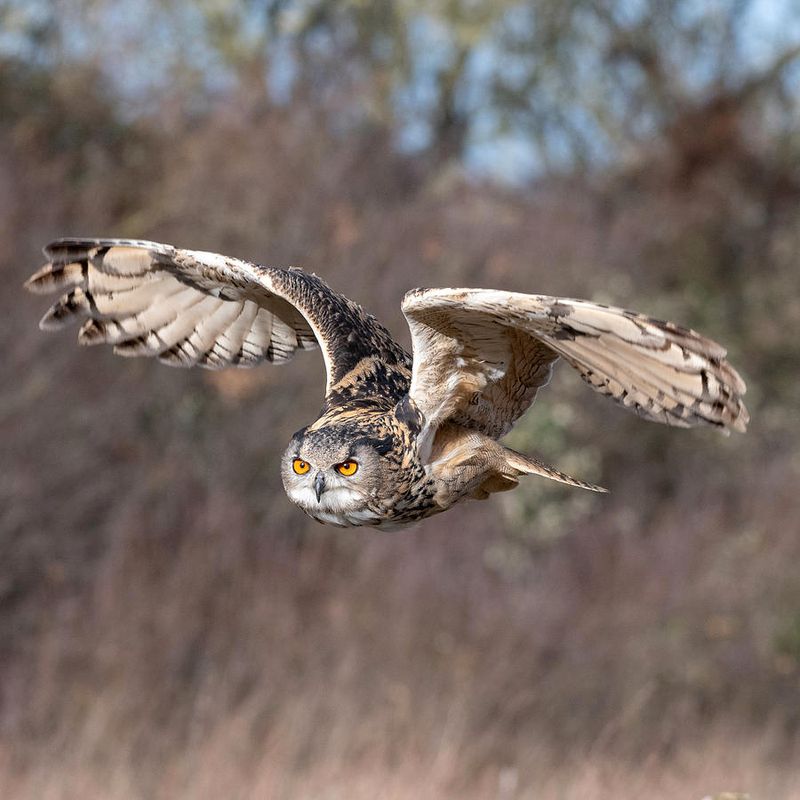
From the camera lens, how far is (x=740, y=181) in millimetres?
18250

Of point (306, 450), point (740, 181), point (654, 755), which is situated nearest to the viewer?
point (306, 450)

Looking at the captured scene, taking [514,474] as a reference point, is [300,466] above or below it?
below

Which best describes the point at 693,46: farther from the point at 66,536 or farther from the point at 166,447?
the point at 66,536

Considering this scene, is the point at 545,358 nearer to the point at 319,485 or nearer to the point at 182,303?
the point at 319,485

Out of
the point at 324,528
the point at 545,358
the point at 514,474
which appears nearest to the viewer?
the point at 514,474

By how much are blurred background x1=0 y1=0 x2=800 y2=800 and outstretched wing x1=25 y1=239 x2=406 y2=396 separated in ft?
11.6

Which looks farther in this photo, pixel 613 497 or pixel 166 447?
pixel 613 497

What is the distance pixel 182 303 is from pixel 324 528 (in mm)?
5781

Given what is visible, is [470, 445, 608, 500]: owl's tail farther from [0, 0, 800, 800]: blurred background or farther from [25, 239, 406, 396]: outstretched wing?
[0, 0, 800, 800]: blurred background

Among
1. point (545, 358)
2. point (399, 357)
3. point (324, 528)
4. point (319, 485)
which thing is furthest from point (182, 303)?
point (324, 528)

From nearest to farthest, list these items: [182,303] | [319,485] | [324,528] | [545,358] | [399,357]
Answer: [319,485]
[545,358]
[399,357]
[182,303]
[324,528]

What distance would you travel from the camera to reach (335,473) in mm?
3760

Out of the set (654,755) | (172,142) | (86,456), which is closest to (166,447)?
(86,456)

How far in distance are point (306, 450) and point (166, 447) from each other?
6892 mm
